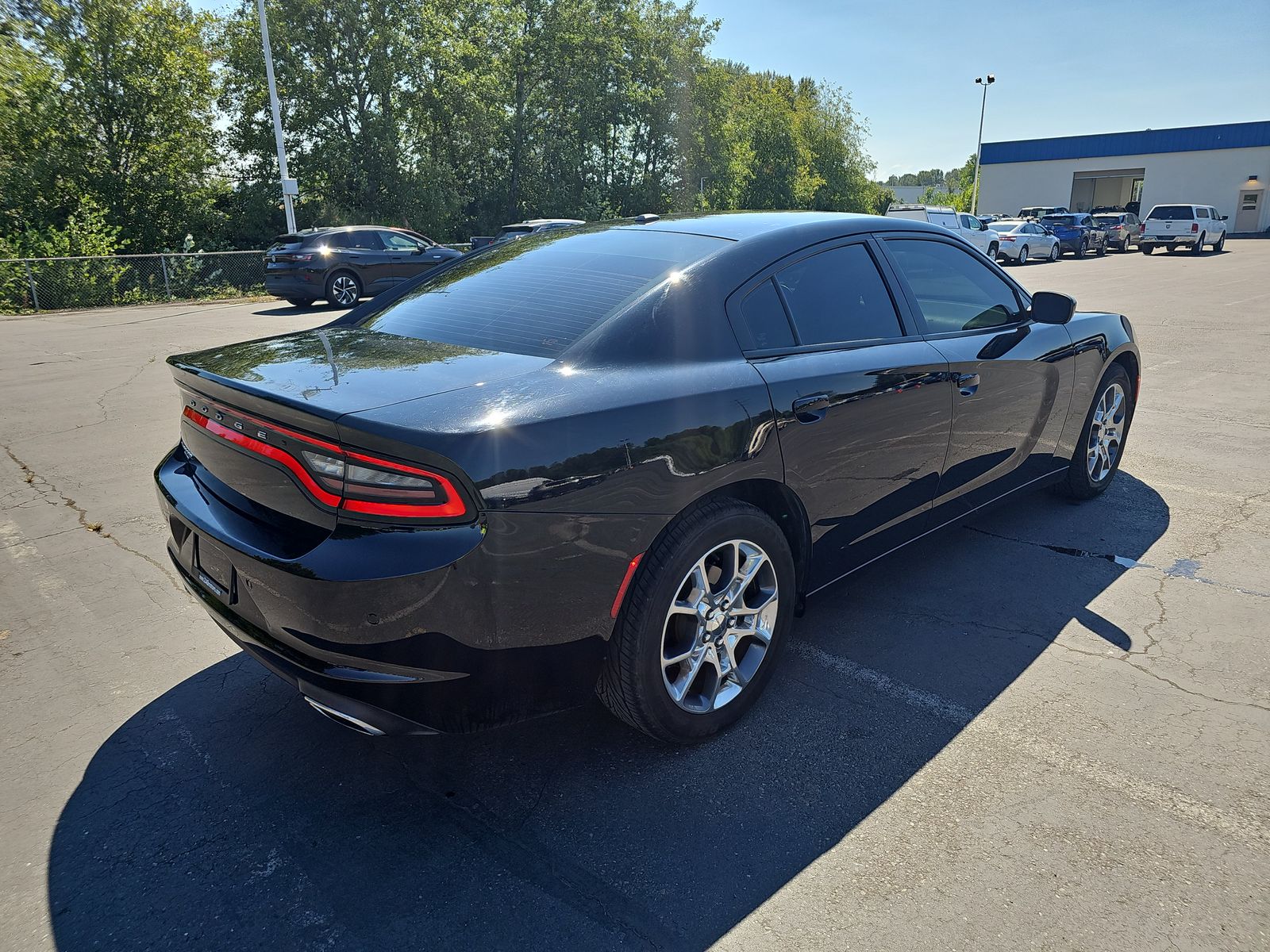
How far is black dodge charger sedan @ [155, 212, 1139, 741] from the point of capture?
222 cm

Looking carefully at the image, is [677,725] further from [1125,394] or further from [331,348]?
[1125,394]

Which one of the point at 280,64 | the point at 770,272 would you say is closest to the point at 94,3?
the point at 280,64

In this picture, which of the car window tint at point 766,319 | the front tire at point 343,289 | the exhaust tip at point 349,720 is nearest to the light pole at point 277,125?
the front tire at point 343,289

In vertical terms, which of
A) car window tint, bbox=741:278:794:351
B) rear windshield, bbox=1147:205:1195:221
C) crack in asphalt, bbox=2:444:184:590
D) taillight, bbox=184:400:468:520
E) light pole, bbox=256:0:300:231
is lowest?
crack in asphalt, bbox=2:444:184:590

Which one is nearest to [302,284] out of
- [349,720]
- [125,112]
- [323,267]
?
[323,267]

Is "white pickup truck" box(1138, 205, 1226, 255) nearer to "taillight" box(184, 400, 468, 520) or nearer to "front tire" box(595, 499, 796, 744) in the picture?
"front tire" box(595, 499, 796, 744)

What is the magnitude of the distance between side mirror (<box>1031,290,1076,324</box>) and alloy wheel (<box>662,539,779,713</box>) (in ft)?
7.65

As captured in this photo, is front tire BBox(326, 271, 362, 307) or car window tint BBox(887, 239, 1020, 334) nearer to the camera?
car window tint BBox(887, 239, 1020, 334)

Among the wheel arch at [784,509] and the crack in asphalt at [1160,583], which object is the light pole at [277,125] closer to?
the crack in asphalt at [1160,583]

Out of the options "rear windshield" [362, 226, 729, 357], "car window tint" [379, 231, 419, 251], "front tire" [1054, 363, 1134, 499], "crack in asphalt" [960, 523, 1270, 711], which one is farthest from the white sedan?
"rear windshield" [362, 226, 729, 357]

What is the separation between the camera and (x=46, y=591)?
4027 millimetres

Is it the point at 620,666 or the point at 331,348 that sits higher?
the point at 331,348

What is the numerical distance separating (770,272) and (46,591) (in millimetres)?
3558

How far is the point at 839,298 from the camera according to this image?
3.36 meters
